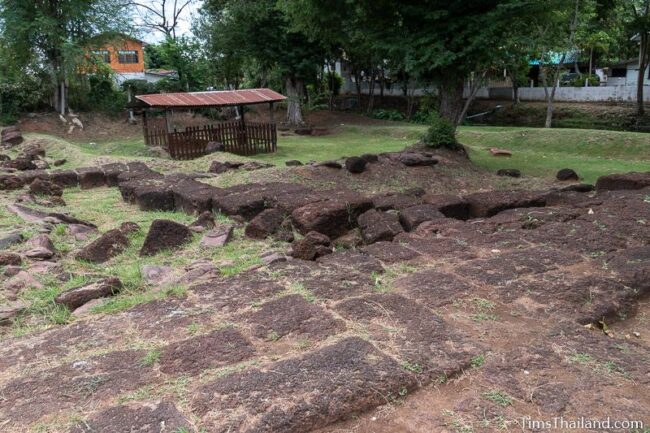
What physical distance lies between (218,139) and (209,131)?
0.43m

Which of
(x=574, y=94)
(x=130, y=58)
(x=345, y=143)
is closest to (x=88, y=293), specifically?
(x=345, y=143)

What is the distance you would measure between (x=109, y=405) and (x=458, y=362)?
1857mm

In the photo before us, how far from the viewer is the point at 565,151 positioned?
1717cm

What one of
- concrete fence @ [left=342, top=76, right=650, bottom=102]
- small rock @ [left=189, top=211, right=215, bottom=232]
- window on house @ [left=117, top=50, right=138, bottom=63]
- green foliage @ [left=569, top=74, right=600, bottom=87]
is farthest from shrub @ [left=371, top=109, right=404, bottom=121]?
small rock @ [left=189, top=211, right=215, bottom=232]

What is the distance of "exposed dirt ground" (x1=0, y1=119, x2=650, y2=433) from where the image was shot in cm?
256

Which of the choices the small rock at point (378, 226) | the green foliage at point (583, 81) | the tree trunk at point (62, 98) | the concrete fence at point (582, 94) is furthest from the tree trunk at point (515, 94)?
the small rock at point (378, 226)

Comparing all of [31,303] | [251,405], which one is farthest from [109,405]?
[31,303]

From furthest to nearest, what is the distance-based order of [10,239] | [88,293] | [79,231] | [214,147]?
[214,147] → [79,231] → [10,239] → [88,293]

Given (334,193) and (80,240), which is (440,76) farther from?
(80,240)

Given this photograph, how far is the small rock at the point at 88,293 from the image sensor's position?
4344 millimetres

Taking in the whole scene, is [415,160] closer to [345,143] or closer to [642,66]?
[345,143]

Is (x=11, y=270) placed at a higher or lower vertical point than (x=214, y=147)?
lower

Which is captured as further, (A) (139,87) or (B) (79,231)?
(A) (139,87)

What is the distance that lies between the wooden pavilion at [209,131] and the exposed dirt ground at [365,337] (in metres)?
10.7
